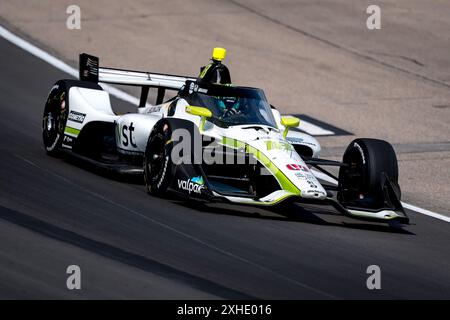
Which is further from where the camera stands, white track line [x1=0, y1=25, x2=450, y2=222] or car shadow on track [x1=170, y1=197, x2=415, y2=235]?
white track line [x1=0, y1=25, x2=450, y2=222]

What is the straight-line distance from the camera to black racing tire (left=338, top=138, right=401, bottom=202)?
1259 centimetres

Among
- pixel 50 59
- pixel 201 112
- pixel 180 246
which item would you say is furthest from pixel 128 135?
pixel 50 59

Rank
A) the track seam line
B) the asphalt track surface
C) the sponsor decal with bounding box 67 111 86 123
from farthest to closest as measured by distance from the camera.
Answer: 1. the sponsor decal with bounding box 67 111 86 123
2. the track seam line
3. the asphalt track surface

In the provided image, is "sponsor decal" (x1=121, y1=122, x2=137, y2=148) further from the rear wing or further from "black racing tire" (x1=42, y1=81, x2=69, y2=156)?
the rear wing

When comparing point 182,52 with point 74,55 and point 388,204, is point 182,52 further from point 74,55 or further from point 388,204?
point 388,204

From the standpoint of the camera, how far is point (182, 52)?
2120 cm

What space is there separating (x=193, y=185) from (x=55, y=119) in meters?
3.33

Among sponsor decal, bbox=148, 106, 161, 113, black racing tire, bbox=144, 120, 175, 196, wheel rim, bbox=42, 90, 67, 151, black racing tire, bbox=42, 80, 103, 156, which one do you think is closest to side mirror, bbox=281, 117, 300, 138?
black racing tire, bbox=144, 120, 175, 196

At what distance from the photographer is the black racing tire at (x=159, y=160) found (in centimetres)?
1234

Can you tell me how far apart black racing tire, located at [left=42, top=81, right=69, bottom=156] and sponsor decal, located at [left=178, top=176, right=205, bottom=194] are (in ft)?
9.19

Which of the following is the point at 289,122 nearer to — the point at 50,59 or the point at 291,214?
the point at 291,214

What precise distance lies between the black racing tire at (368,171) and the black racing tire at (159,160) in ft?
6.67

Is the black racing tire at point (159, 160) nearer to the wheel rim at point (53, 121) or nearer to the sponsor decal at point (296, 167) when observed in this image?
the sponsor decal at point (296, 167)

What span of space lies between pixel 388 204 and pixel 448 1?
1508cm
